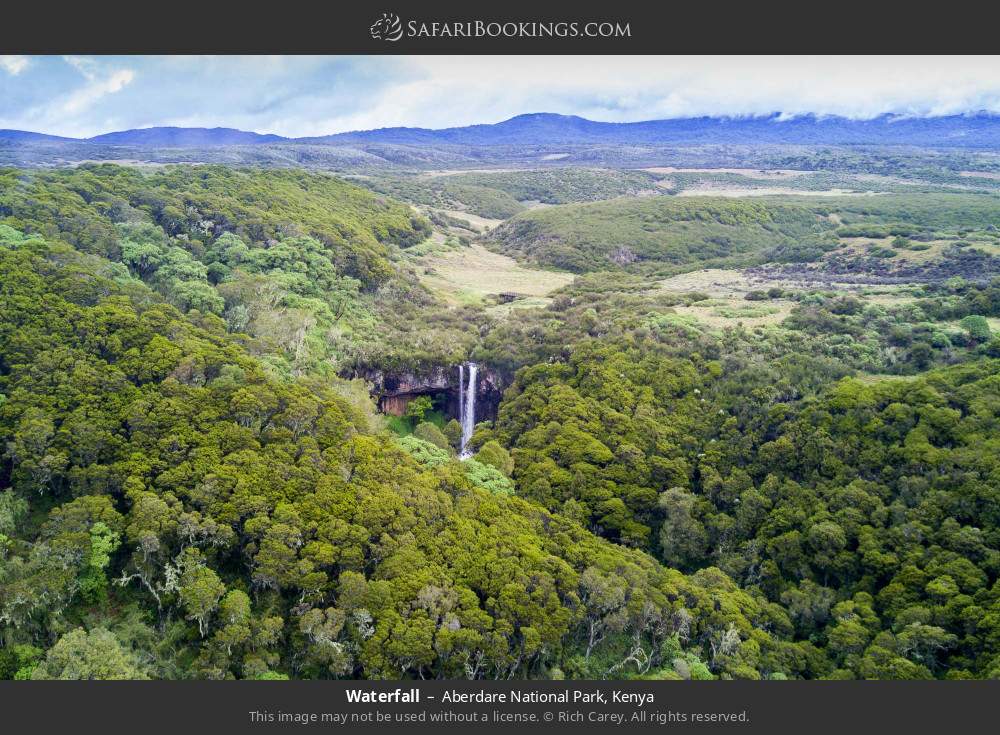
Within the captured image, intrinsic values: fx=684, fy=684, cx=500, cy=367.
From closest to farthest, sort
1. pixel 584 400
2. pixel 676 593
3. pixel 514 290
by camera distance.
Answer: pixel 676 593 < pixel 584 400 < pixel 514 290

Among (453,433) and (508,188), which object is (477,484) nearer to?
(453,433)

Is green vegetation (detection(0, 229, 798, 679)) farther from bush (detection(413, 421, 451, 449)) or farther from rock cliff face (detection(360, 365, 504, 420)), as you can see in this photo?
rock cliff face (detection(360, 365, 504, 420))

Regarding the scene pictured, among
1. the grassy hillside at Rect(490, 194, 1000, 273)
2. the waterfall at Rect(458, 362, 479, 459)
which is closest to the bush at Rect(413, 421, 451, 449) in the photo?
the waterfall at Rect(458, 362, 479, 459)

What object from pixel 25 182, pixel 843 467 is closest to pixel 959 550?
pixel 843 467

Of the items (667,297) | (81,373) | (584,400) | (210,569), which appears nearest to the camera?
(210,569)

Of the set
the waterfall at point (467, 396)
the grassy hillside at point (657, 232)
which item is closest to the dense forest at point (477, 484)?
the waterfall at point (467, 396)

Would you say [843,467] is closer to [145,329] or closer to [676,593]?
[676,593]

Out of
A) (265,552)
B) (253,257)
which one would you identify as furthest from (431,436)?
(253,257)
